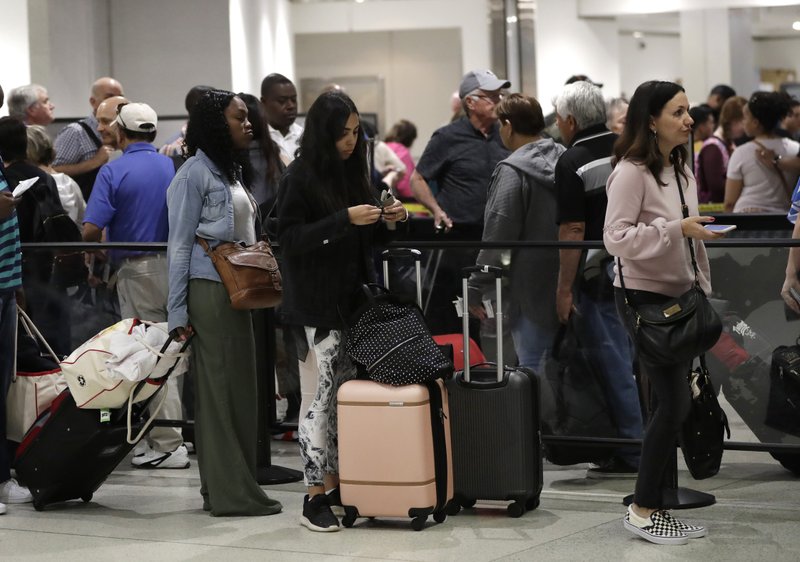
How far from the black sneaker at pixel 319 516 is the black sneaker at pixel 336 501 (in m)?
0.03

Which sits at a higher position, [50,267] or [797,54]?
[797,54]

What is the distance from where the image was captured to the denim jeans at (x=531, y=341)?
18.8 ft

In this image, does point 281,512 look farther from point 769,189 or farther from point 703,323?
point 769,189

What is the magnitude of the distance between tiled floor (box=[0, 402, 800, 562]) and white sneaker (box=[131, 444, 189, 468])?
1.69 ft

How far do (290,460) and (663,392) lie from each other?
2.47 metres

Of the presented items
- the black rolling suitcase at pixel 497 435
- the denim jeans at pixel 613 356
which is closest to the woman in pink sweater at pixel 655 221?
the black rolling suitcase at pixel 497 435

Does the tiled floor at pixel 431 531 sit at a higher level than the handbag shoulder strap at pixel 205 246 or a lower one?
lower

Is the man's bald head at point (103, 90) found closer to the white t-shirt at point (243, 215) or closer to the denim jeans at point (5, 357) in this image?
the denim jeans at point (5, 357)

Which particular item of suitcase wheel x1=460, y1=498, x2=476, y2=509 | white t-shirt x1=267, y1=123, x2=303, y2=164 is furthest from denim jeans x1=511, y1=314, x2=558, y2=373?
white t-shirt x1=267, y1=123, x2=303, y2=164

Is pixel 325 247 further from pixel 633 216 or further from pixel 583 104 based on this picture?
pixel 583 104

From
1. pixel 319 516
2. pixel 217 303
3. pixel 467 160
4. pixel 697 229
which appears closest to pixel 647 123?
pixel 697 229

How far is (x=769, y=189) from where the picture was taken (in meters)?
8.97

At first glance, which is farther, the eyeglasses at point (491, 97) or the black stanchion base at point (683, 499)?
the eyeglasses at point (491, 97)

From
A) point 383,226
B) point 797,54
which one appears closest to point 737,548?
point 383,226
